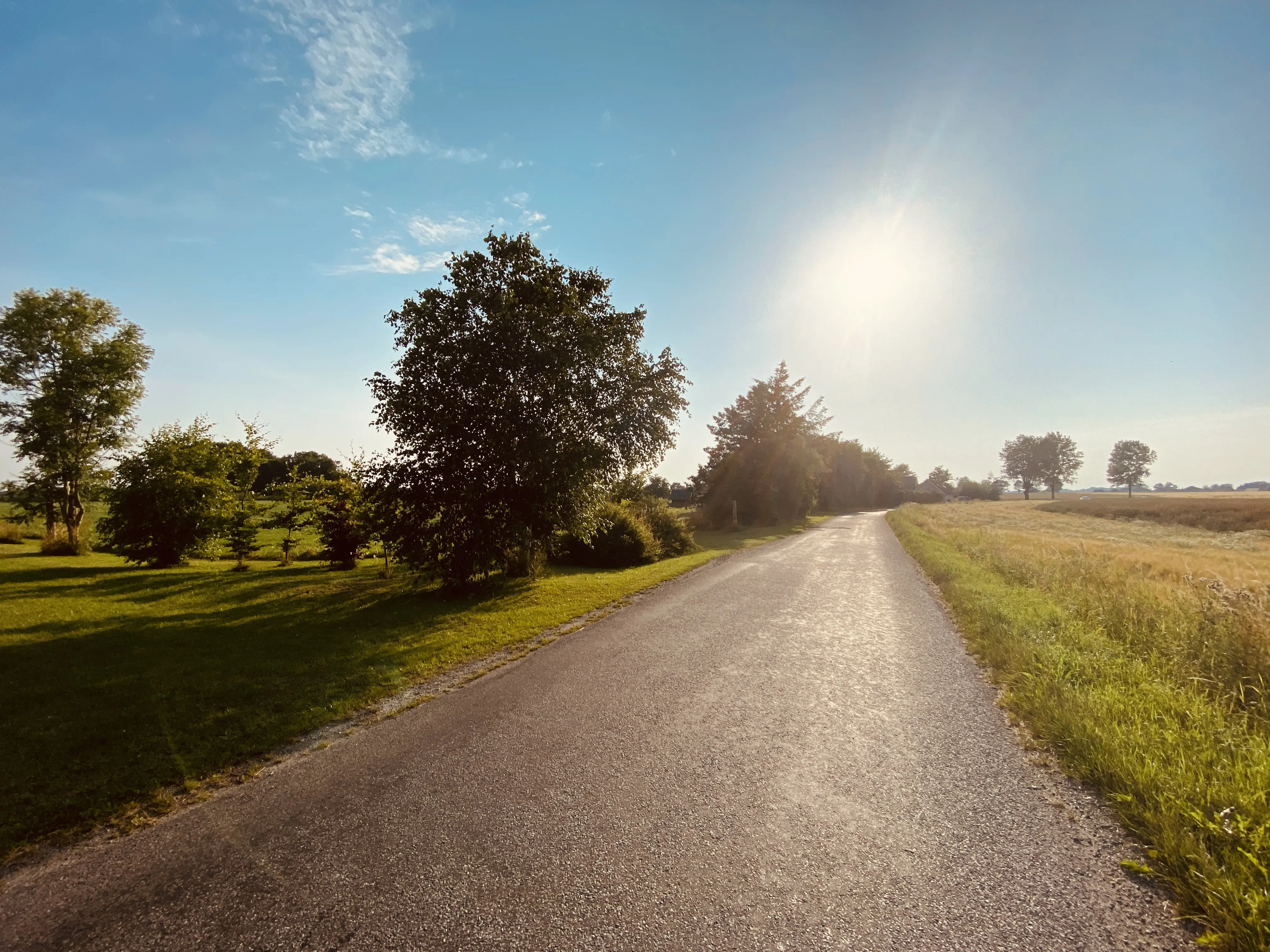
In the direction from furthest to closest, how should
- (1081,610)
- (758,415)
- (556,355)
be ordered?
(758,415) < (556,355) < (1081,610)

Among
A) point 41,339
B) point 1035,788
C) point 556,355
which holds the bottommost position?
point 1035,788

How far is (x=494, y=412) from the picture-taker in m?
12.1

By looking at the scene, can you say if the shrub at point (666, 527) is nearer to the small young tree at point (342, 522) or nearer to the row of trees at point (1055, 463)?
the small young tree at point (342, 522)

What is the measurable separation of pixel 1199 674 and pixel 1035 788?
407cm

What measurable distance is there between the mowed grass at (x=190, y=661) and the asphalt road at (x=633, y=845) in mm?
822

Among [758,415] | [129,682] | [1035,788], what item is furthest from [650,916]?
[758,415]

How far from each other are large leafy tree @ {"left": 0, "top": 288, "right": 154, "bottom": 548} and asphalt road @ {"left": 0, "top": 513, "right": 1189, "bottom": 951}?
23590 mm

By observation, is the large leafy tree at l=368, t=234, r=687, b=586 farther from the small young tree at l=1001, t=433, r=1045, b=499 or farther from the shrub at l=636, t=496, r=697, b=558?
the small young tree at l=1001, t=433, r=1045, b=499

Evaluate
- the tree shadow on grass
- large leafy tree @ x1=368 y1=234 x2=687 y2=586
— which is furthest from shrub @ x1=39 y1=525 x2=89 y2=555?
large leafy tree @ x1=368 y1=234 x2=687 y2=586

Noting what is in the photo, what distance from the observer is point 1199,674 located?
6301 mm

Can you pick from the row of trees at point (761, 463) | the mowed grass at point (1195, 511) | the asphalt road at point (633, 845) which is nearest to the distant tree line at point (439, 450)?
the asphalt road at point (633, 845)

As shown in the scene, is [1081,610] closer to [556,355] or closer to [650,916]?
[650,916]

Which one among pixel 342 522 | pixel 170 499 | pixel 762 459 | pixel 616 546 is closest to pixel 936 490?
pixel 762 459

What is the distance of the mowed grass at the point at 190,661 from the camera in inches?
171
